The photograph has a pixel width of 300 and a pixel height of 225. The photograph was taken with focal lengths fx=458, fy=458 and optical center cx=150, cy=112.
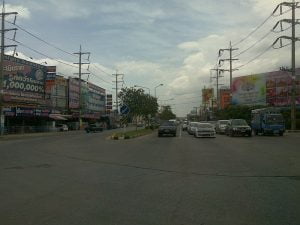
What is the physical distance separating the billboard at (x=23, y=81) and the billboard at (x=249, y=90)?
126ft

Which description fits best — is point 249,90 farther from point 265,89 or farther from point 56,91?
point 56,91

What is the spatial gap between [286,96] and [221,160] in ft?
204

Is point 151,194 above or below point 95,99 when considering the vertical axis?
below

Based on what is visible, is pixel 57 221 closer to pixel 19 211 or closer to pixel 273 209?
pixel 19 211

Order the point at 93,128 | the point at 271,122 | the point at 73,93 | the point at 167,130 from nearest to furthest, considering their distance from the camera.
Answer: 1. the point at 271,122
2. the point at 167,130
3. the point at 93,128
4. the point at 73,93

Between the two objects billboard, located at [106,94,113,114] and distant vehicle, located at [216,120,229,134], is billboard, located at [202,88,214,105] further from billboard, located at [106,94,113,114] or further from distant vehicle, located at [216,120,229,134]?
distant vehicle, located at [216,120,229,134]

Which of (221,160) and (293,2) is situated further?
(293,2)

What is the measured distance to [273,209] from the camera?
840 centimetres

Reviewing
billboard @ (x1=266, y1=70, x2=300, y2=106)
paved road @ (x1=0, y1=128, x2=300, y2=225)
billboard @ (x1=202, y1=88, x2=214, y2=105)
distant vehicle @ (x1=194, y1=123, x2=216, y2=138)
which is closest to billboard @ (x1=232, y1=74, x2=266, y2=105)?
billboard @ (x1=266, y1=70, x2=300, y2=106)

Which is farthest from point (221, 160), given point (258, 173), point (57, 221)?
point (57, 221)

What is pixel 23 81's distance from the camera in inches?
2598

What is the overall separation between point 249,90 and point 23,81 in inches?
1707

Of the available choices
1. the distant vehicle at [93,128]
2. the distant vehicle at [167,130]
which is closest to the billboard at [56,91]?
the distant vehicle at [93,128]

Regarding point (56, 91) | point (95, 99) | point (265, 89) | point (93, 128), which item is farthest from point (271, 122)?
point (95, 99)
